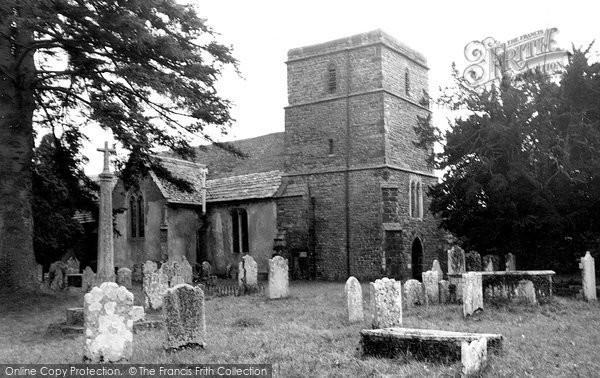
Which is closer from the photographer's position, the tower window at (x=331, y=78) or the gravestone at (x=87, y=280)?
the gravestone at (x=87, y=280)

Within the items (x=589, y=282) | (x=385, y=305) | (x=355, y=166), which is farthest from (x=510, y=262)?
(x=385, y=305)

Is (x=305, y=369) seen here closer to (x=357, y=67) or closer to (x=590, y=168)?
(x=590, y=168)

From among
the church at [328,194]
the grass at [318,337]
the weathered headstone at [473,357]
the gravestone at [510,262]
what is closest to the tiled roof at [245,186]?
the church at [328,194]

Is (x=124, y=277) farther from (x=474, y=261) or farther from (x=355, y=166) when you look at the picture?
(x=474, y=261)

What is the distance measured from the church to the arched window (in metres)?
0.05

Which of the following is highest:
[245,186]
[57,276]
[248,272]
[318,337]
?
[245,186]

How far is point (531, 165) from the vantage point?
18469 mm

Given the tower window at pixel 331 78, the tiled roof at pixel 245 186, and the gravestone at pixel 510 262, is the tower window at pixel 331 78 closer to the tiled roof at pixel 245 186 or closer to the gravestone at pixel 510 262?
the tiled roof at pixel 245 186

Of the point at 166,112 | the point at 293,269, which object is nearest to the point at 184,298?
the point at 166,112

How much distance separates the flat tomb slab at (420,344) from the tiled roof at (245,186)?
1962 cm

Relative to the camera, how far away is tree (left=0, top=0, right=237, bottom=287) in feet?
47.2

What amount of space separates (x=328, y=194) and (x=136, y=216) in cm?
1052

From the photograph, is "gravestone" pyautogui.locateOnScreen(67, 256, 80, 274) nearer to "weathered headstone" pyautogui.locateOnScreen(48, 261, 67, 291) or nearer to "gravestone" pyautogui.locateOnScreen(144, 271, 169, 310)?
"weathered headstone" pyautogui.locateOnScreen(48, 261, 67, 291)

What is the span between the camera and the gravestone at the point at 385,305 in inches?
408
